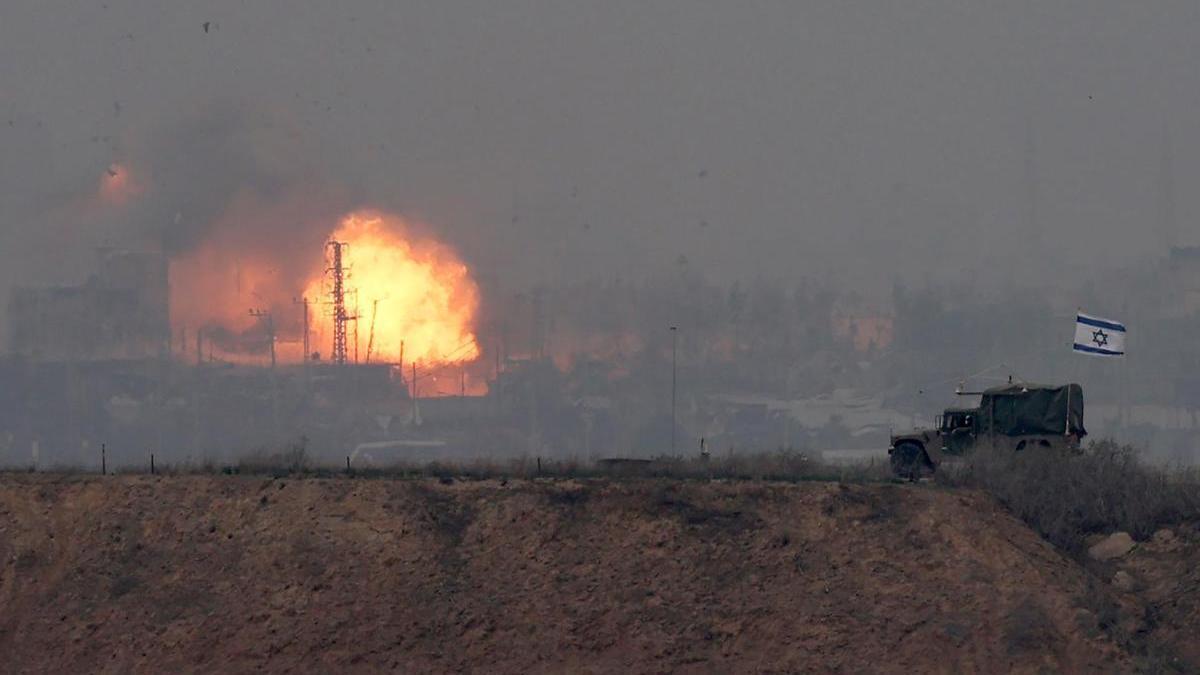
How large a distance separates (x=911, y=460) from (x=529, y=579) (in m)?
17.4

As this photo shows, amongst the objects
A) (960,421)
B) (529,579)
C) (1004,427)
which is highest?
(960,421)

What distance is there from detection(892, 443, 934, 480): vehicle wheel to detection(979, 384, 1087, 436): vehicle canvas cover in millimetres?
2239

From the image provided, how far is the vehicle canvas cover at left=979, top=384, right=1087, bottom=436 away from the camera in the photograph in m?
55.6

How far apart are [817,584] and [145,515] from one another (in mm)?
19736

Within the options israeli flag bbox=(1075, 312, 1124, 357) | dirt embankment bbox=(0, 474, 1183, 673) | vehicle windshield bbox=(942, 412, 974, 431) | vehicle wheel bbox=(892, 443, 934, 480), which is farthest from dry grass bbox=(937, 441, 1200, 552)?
israeli flag bbox=(1075, 312, 1124, 357)

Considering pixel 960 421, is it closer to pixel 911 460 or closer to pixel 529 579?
pixel 911 460

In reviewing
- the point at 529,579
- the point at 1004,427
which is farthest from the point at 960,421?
the point at 529,579

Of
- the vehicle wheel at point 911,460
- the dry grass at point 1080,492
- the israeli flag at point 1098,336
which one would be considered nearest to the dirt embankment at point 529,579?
the dry grass at point 1080,492

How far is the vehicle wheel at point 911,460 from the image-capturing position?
2185 inches

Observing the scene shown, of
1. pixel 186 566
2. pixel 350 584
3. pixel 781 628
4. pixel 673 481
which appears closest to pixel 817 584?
pixel 781 628

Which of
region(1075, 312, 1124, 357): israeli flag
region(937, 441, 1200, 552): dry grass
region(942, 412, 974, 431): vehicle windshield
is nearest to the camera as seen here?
region(937, 441, 1200, 552): dry grass

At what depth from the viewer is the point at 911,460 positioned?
5603 centimetres

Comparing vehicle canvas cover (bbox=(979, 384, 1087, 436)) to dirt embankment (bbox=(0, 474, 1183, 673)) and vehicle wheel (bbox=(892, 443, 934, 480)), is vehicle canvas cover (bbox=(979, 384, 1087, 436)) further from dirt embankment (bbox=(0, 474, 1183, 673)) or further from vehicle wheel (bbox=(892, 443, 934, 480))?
dirt embankment (bbox=(0, 474, 1183, 673))

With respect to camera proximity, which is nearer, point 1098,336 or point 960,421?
point 960,421
